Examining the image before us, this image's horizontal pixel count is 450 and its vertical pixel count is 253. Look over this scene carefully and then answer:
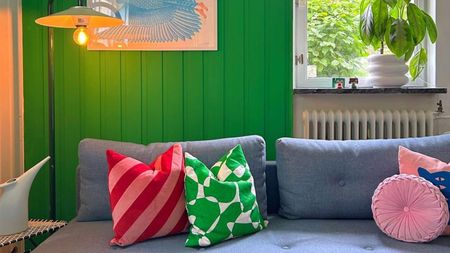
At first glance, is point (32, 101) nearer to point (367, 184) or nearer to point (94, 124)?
point (94, 124)

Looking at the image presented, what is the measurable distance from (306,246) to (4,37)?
1.78 metres

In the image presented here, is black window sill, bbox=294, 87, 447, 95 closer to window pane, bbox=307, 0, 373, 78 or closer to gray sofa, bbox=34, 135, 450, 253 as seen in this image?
window pane, bbox=307, 0, 373, 78

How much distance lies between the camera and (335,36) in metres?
2.84

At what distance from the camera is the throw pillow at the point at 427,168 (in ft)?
6.16

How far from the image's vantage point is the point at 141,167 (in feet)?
6.23

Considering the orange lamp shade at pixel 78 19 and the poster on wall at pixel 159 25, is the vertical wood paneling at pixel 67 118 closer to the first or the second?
the poster on wall at pixel 159 25

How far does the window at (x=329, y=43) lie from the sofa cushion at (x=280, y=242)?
1.11 metres

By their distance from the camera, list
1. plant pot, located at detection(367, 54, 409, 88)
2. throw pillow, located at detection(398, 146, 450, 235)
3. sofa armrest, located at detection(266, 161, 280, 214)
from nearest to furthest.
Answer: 1. throw pillow, located at detection(398, 146, 450, 235)
2. sofa armrest, located at detection(266, 161, 280, 214)
3. plant pot, located at detection(367, 54, 409, 88)

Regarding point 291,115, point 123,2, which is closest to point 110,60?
point 123,2

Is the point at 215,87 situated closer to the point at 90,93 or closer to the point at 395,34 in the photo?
the point at 90,93

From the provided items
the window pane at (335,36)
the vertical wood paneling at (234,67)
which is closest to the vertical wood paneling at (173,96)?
the vertical wood paneling at (234,67)

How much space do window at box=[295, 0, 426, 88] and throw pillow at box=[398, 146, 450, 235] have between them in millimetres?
907

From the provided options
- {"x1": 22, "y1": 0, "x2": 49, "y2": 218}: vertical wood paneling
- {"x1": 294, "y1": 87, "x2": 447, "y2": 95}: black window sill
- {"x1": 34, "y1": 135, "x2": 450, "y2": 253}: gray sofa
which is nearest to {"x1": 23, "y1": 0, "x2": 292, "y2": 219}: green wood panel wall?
{"x1": 22, "y1": 0, "x2": 49, "y2": 218}: vertical wood paneling

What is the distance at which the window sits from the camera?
284cm
